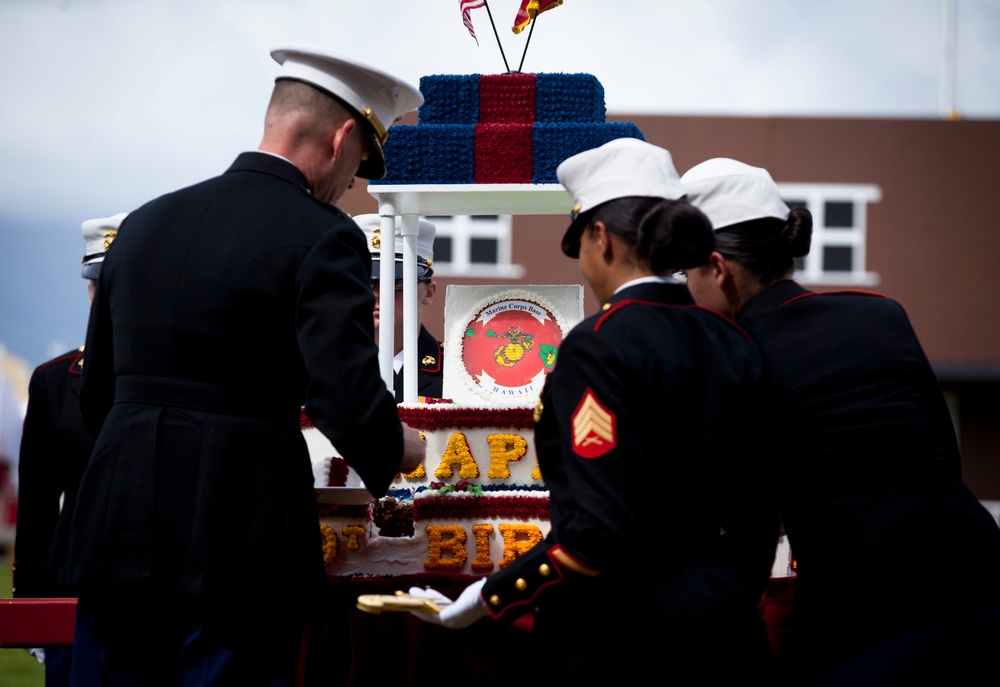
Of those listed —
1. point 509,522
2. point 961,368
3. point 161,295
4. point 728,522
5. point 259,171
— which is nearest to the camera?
point 728,522

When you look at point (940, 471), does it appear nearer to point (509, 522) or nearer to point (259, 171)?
point (509, 522)

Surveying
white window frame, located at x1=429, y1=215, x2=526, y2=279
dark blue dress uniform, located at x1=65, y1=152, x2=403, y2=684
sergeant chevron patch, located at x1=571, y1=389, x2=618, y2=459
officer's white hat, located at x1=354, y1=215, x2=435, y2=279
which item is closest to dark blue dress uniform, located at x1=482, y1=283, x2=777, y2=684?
sergeant chevron patch, located at x1=571, y1=389, x2=618, y2=459

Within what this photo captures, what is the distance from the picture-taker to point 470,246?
1616 cm

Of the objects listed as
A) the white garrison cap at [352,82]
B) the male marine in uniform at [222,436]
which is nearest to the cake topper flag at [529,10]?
the white garrison cap at [352,82]

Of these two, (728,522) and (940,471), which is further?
(940,471)

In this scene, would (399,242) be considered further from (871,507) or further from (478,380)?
(871,507)

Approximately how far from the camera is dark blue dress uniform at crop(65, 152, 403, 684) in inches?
84.2

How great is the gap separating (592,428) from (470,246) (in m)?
14.3

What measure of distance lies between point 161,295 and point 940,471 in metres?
1.64

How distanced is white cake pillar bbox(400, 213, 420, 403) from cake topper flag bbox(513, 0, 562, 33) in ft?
2.24

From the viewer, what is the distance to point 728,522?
2.08 metres

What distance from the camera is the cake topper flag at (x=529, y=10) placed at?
11.3 feet

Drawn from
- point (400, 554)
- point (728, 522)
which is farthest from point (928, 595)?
point (400, 554)

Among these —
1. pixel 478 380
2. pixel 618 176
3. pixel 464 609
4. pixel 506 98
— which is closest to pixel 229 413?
pixel 464 609
